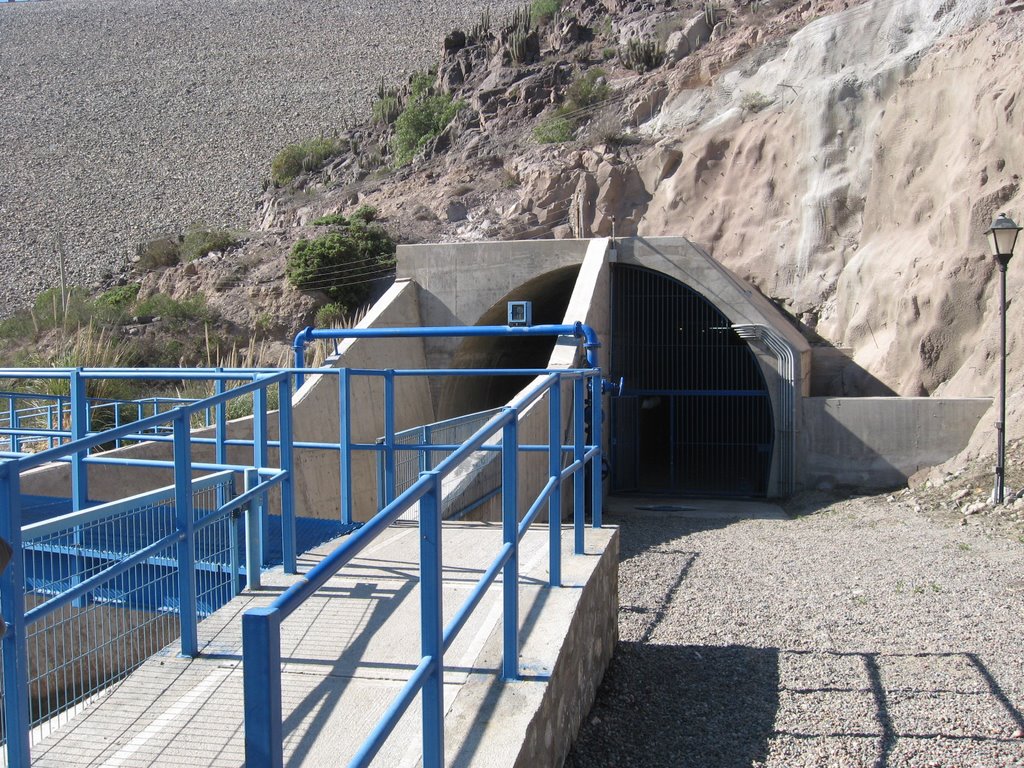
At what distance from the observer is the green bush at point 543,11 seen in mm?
38688

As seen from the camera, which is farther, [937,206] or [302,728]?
[937,206]

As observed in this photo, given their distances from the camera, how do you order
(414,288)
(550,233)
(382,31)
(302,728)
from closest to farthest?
(302,728) → (414,288) → (550,233) → (382,31)

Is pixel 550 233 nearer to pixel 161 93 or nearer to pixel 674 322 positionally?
pixel 674 322

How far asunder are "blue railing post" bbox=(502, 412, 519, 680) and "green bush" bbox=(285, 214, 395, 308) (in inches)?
770

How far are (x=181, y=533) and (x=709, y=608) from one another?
4730mm

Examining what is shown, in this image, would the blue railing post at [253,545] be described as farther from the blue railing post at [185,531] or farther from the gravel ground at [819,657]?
the gravel ground at [819,657]

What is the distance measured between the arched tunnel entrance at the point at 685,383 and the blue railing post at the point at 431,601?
14.1m

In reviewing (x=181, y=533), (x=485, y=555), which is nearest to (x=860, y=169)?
(x=485, y=555)

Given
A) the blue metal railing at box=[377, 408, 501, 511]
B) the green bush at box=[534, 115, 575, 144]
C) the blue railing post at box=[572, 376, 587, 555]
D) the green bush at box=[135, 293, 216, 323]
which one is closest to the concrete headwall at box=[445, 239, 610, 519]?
the blue metal railing at box=[377, 408, 501, 511]

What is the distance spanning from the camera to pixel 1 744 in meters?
4.27

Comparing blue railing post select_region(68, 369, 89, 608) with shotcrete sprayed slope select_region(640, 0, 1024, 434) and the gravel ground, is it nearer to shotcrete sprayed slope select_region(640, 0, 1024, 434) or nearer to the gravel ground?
the gravel ground

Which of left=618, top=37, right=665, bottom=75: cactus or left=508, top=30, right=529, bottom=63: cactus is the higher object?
left=508, top=30, right=529, bottom=63: cactus

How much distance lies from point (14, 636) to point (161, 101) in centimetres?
6135

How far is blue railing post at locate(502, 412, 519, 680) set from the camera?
3727 mm
